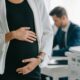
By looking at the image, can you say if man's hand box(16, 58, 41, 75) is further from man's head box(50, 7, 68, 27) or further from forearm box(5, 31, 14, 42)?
man's head box(50, 7, 68, 27)

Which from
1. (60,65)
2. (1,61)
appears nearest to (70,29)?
(60,65)

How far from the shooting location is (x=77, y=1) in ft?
12.3

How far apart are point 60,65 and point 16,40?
1.27 metres

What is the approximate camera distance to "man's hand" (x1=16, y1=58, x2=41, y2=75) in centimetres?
123

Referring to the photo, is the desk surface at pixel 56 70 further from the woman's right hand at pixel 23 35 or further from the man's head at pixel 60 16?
the woman's right hand at pixel 23 35

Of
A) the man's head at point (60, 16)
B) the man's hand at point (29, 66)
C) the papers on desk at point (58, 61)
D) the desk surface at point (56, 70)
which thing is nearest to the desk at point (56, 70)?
the desk surface at point (56, 70)

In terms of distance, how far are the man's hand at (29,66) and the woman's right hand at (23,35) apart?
0.10 meters

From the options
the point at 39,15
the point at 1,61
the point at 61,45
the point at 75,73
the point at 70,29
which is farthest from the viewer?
the point at 61,45

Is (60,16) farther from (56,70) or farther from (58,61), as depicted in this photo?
(56,70)

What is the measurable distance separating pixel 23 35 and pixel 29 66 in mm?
167

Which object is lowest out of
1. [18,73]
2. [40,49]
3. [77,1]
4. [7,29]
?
[18,73]

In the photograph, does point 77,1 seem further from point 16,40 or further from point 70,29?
point 16,40

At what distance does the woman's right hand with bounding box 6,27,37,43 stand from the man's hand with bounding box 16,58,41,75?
103 millimetres

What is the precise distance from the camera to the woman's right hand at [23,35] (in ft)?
3.98
